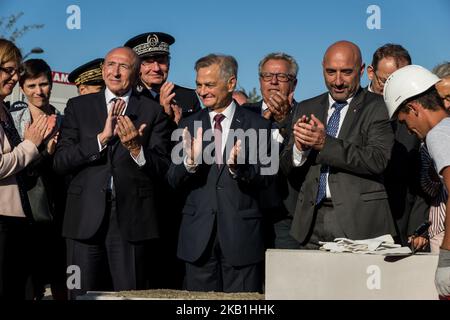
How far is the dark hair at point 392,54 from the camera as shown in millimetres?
6785

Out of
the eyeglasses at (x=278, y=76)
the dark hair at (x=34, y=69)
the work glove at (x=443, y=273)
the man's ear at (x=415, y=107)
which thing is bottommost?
the work glove at (x=443, y=273)

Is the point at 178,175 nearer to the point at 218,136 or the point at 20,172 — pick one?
the point at 218,136

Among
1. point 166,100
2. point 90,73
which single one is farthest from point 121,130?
point 90,73

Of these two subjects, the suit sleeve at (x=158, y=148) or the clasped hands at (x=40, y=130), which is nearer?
the clasped hands at (x=40, y=130)

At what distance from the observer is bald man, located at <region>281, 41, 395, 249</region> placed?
215 inches

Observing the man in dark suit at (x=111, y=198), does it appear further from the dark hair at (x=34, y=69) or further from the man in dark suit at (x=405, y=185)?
the man in dark suit at (x=405, y=185)

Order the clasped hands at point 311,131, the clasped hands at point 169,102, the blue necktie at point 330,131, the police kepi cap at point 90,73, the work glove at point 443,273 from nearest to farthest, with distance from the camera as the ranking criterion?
the work glove at point 443,273 < the clasped hands at point 311,131 < the blue necktie at point 330,131 < the clasped hands at point 169,102 < the police kepi cap at point 90,73

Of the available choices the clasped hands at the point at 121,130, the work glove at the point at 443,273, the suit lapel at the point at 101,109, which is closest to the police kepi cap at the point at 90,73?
the suit lapel at the point at 101,109

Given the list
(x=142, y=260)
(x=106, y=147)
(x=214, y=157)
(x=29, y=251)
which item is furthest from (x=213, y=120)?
(x=29, y=251)

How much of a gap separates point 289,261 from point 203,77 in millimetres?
2114

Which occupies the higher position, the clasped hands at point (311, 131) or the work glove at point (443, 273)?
the clasped hands at point (311, 131)

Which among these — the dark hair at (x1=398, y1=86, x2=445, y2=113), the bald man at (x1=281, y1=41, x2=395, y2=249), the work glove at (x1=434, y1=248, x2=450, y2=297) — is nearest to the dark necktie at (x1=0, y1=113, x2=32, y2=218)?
the bald man at (x1=281, y1=41, x2=395, y2=249)

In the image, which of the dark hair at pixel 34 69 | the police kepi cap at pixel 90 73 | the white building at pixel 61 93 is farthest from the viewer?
the white building at pixel 61 93

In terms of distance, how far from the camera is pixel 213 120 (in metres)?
6.05
